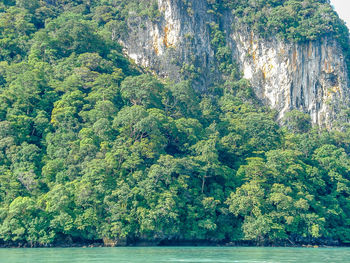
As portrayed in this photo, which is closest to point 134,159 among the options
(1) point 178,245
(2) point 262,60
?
(1) point 178,245

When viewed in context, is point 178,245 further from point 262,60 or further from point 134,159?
point 262,60

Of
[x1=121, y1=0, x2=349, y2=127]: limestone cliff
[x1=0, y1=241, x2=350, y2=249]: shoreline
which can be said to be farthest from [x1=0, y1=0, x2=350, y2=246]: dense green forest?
[x1=121, y1=0, x2=349, y2=127]: limestone cliff

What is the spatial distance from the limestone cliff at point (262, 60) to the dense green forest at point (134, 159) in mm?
4083

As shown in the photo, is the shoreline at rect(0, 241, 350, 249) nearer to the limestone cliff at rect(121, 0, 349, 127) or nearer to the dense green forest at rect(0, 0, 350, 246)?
the dense green forest at rect(0, 0, 350, 246)

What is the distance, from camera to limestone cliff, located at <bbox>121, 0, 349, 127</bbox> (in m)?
72.2

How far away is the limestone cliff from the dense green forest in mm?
4083

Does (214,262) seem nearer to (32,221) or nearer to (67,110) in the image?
(32,221)

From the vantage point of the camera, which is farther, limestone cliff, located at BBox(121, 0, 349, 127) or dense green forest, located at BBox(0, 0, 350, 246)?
limestone cliff, located at BBox(121, 0, 349, 127)

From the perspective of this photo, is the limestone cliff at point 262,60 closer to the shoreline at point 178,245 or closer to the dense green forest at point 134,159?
the dense green forest at point 134,159

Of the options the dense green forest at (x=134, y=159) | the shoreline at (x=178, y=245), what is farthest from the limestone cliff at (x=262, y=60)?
the shoreline at (x=178, y=245)

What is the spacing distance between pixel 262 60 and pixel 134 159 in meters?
35.7

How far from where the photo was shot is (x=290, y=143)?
59344 millimetres

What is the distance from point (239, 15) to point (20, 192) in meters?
45.8

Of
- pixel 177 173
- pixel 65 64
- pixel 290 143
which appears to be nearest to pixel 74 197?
pixel 177 173
